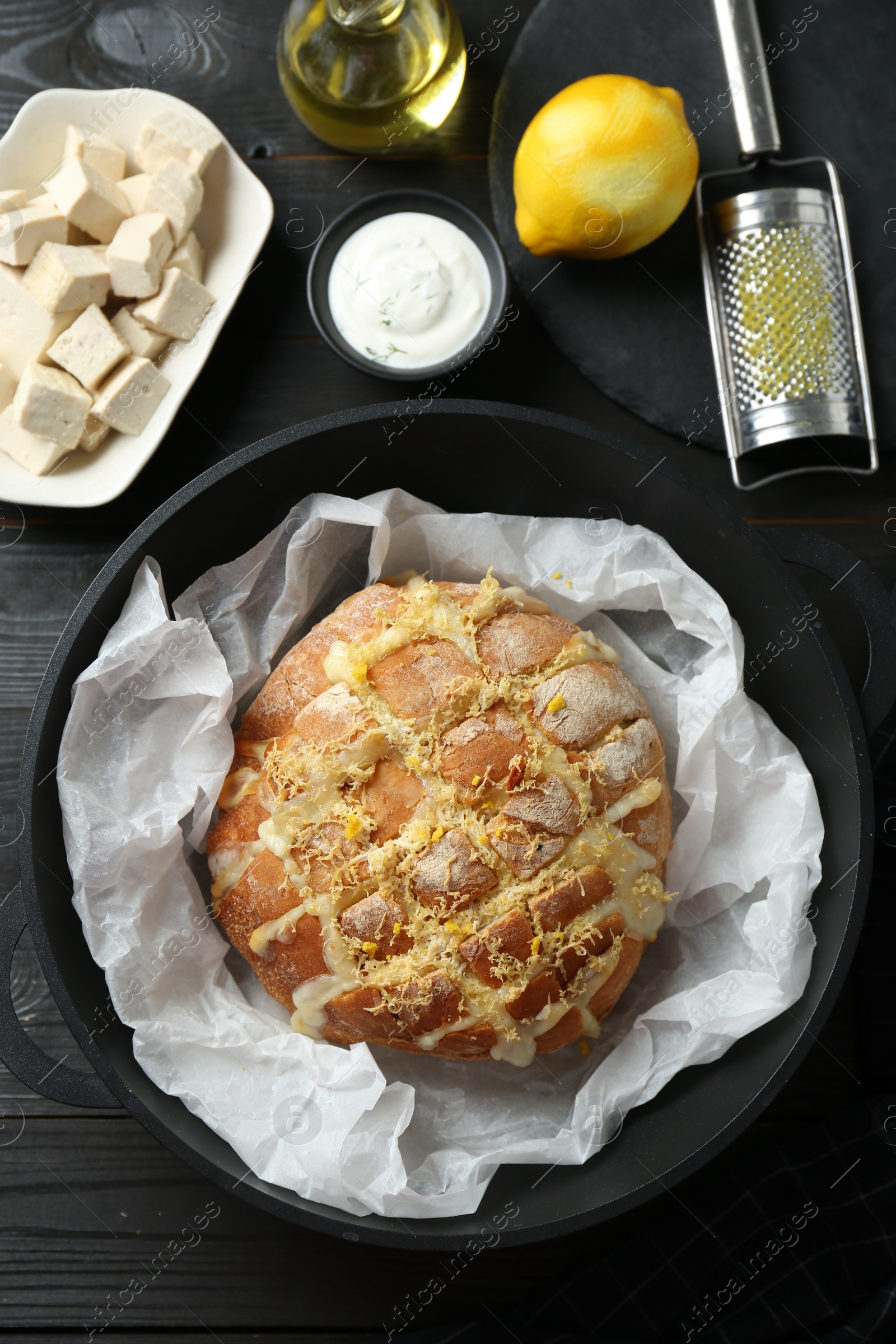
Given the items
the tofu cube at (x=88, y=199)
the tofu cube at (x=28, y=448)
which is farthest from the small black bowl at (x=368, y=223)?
the tofu cube at (x=28, y=448)

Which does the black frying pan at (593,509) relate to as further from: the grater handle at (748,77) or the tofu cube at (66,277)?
the grater handle at (748,77)

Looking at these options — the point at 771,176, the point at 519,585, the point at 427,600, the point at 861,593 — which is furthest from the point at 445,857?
the point at 771,176

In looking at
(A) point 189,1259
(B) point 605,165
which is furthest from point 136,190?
(A) point 189,1259

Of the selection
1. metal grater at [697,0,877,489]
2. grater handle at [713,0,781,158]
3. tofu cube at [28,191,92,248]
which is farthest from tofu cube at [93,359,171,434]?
grater handle at [713,0,781,158]

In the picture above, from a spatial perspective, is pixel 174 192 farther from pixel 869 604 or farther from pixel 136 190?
pixel 869 604

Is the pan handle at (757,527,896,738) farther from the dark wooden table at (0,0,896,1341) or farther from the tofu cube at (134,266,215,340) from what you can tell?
the tofu cube at (134,266,215,340)

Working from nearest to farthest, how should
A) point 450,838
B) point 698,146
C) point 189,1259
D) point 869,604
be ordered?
point 450,838 → point 869,604 → point 189,1259 → point 698,146

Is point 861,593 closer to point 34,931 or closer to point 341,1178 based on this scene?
point 341,1178
